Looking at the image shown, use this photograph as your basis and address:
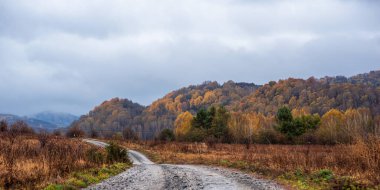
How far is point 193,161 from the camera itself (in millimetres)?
34344

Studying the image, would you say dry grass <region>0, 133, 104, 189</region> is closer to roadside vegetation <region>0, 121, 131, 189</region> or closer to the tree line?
roadside vegetation <region>0, 121, 131, 189</region>

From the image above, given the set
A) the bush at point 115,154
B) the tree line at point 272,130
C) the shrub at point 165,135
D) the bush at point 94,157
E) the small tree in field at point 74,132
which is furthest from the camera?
the shrub at point 165,135

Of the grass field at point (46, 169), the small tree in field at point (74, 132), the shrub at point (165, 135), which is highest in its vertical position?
the small tree in field at point (74, 132)

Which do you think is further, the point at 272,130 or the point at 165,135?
the point at 272,130

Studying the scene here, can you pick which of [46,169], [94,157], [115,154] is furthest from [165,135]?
[46,169]

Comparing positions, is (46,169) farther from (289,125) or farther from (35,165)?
(289,125)

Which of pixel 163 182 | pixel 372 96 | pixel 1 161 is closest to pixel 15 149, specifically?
pixel 1 161

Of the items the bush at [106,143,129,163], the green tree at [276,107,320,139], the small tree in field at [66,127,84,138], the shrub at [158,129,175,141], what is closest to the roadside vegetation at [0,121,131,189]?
the bush at [106,143,129,163]

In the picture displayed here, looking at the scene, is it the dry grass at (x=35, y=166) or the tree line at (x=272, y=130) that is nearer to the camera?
the dry grass at (x=35, y=166)

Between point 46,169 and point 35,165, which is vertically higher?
point 35,165

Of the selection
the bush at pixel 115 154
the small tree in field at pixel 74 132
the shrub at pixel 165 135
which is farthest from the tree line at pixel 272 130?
the bush at pixel 115 154

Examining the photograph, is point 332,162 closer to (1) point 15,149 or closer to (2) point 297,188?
(2) point 297,188

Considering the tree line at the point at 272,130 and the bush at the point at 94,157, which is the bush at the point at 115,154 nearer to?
the bush at the point at 94,157

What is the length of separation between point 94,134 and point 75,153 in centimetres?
5980
